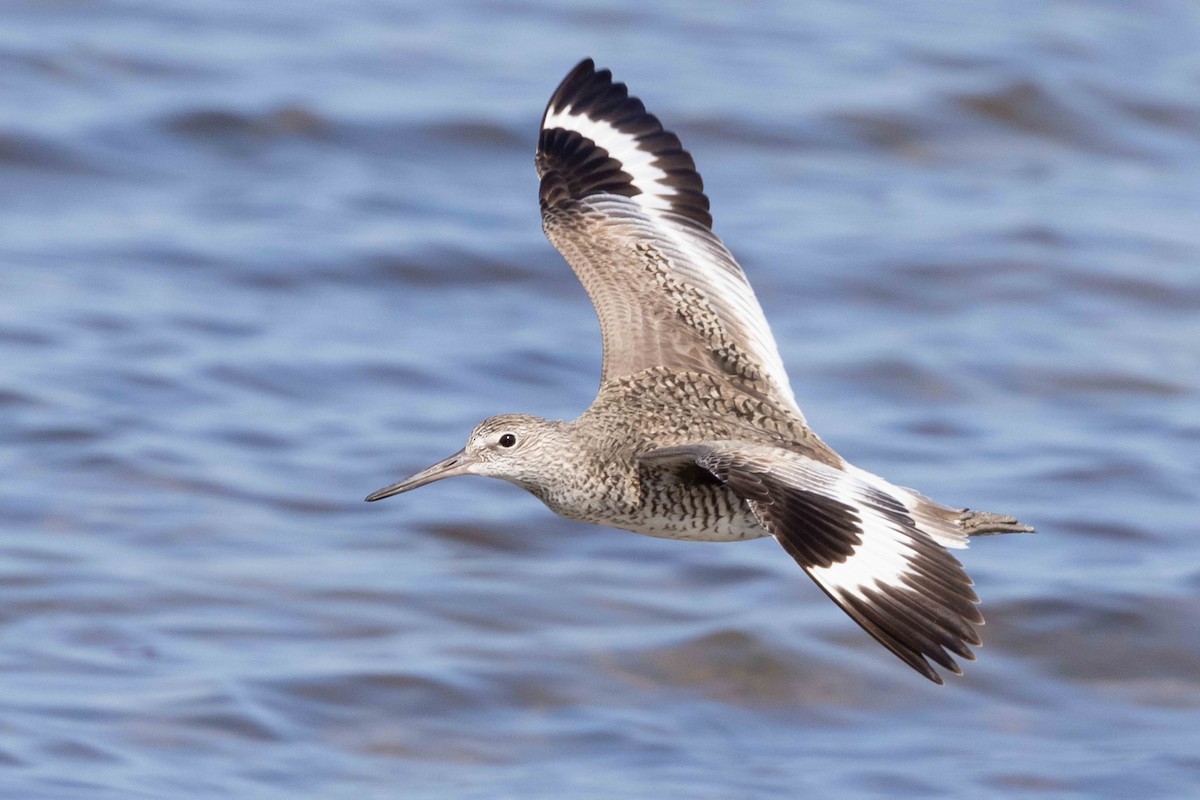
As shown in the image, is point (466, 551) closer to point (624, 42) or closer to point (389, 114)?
point (389, 114)

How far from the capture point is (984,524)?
6.79 meters

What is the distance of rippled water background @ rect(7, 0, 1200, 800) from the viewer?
31.8 feet

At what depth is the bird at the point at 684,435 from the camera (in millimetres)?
5855

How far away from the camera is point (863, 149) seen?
1641cm

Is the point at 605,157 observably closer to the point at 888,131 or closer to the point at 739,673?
the point at 739,673

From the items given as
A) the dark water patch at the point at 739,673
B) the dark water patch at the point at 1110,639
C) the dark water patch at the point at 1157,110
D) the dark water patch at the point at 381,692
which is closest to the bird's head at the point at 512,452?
the dark water patch at the point at 381,692

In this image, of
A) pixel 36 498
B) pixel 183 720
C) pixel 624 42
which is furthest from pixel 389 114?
pixel 183 720

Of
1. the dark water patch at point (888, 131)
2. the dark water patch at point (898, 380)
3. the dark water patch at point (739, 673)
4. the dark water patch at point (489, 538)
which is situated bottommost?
the dark water patch at point (739, 673)

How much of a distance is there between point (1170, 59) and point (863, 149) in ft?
12.3

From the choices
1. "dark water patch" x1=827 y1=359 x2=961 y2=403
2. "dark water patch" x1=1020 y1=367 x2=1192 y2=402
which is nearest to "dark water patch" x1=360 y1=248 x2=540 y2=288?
"dark water patch" x1=827 y1=359 x2=961 y2=403

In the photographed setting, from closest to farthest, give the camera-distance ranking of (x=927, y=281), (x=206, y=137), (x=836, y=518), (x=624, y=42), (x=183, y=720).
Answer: (x=836, y=518) < (x=183, y=720) < (x=927, y=281) < (x=206, y=137) < (x=624, y=42)

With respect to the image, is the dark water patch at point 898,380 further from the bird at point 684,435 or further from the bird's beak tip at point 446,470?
the bird's beak tip at point 446,470

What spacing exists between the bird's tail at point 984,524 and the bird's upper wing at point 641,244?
0.91 meters

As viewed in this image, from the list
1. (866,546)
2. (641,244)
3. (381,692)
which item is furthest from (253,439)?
(866,546)
